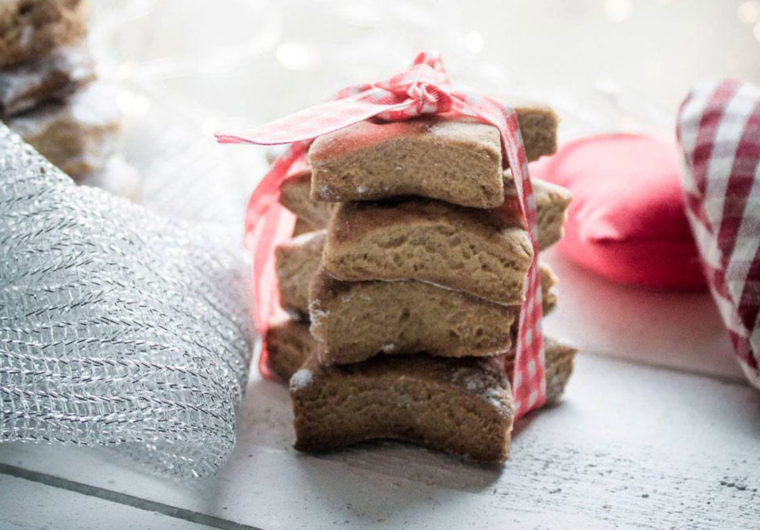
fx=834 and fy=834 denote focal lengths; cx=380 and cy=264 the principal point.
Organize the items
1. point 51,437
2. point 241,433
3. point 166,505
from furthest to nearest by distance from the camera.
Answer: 1. point 241,433
2. point 166,505
3. point 51,437

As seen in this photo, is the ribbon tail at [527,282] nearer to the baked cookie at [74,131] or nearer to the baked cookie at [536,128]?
the baked cookie at [536,128]

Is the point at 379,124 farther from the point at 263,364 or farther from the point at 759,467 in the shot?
the point at 759,467

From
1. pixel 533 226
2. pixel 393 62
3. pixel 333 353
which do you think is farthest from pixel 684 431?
pixel 393 62

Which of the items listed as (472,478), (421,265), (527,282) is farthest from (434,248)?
(472,478)

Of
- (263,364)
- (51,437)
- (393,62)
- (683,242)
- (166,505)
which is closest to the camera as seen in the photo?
(51,437)

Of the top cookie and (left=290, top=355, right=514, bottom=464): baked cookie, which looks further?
(left=290, top=355, right=514, bottom=464): baked cookie

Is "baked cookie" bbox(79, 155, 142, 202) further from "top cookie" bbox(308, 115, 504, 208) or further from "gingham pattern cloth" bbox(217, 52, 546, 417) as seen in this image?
"top cookie" bbox(308, 115, 504, 208)

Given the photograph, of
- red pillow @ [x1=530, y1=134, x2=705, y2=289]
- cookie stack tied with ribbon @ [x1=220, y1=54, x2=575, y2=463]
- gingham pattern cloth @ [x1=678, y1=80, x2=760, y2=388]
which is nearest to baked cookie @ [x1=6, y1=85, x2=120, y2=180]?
cookie stack tied with ribbon @ [x1=220, y1=54, x2=575, y2=463]

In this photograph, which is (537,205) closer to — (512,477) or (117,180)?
(512,477)

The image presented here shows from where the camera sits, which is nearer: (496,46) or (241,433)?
(241,433)
